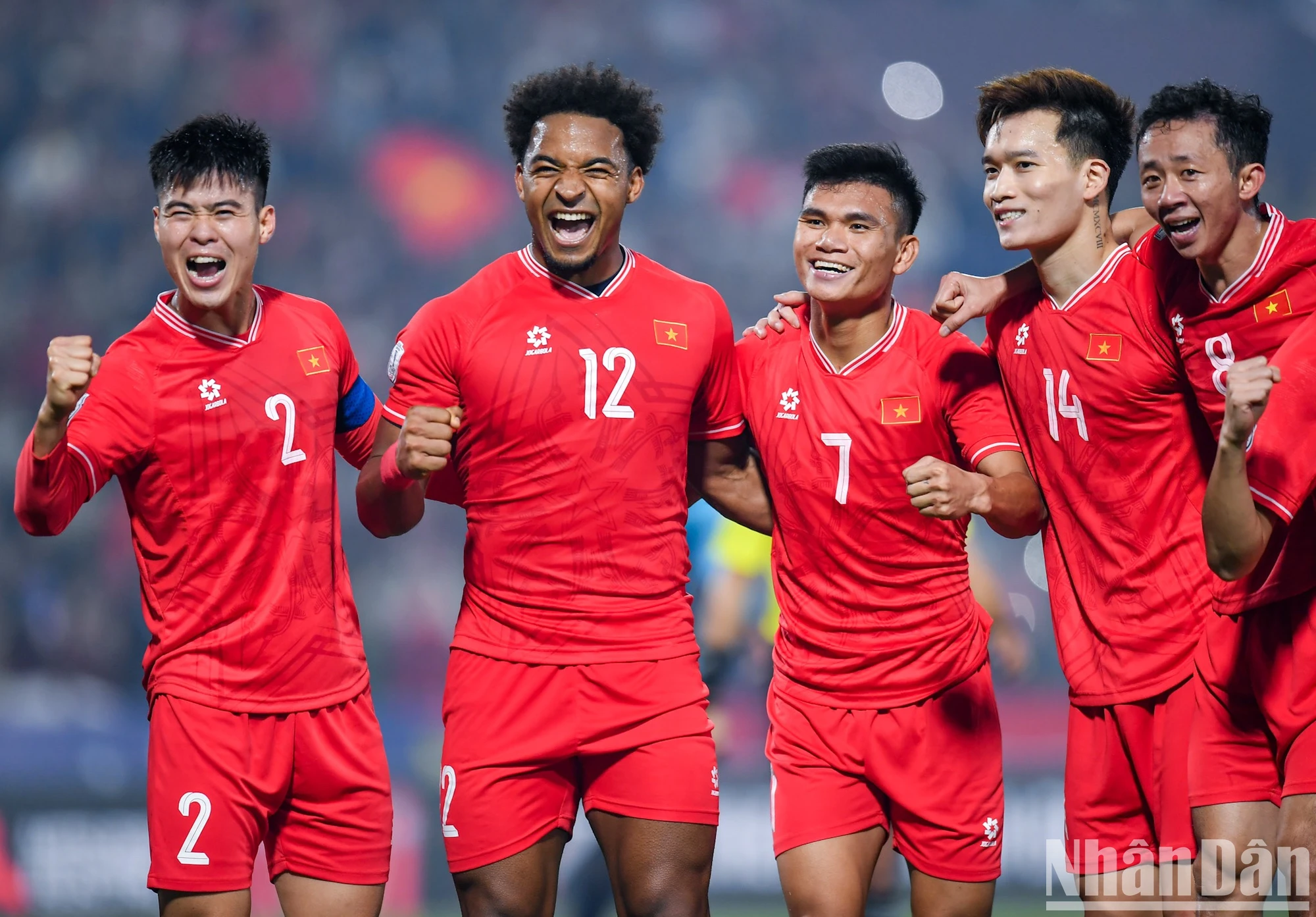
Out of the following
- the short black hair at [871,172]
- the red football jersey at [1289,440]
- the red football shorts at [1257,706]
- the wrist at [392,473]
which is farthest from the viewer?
the short black hair at [871,172]

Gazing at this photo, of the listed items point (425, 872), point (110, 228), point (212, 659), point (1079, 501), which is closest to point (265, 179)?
point (212, 659)

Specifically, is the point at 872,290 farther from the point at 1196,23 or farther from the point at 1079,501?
the point at 1196,23

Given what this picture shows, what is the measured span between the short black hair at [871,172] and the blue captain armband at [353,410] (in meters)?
1.46

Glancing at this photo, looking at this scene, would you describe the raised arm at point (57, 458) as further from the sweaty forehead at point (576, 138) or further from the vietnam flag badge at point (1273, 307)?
the vietnam flag badge at point (1273, 307)

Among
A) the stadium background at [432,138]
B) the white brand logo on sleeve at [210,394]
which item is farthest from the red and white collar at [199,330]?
the stadium background at [432,138]

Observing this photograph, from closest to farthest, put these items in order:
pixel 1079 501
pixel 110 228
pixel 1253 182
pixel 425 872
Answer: pixel 1253 182 < pixel 1079 501 < pixel 425 872 < pixel 110 228

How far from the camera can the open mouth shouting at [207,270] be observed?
3.78m

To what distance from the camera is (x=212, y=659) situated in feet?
12.2

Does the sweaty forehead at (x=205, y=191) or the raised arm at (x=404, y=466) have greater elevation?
the sweaty forehead at (x=205, y=191)

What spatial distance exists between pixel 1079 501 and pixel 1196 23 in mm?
8469

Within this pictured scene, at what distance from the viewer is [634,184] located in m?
3.97

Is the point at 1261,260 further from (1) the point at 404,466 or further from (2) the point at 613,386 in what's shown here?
(1) the point at 404,466

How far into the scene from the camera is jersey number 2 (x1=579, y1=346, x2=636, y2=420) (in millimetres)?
3746

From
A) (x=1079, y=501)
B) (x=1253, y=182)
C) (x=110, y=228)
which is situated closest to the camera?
(x=1253, y=182)
